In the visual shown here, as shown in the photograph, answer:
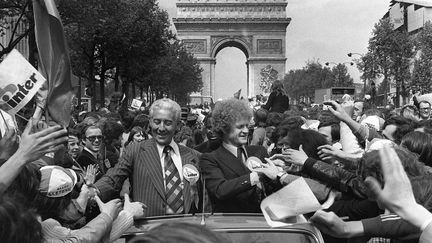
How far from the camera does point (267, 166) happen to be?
466cm

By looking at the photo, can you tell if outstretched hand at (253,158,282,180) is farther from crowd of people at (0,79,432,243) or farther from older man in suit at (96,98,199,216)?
older man in suit at (96,98,199,216)

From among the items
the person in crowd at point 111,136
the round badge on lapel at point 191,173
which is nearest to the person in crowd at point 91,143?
the person in crowd at point 111,136

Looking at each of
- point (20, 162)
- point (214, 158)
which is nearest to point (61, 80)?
point (214, 158)

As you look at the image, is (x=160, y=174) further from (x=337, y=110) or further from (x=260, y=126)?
(x=260, y=126)

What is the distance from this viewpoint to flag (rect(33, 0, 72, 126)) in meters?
5.24

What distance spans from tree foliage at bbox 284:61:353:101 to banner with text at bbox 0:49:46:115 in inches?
2951

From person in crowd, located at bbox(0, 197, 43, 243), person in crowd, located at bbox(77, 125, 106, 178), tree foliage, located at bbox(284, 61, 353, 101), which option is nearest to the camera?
person in crowd, located at bbox(0, 197, 43, 243)

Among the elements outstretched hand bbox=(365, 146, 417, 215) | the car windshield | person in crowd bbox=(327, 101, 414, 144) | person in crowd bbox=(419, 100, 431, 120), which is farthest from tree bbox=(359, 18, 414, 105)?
outstretched hand bbox=(365, 146, 417, 215)

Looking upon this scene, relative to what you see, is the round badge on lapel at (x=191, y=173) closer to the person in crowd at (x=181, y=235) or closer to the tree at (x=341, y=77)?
the person in crowd at (x=181, y=235)

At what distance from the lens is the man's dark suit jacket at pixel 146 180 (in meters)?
5.12

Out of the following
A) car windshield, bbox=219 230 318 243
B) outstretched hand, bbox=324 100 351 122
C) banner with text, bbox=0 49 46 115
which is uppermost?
banner with text, bbox=0 49 46 115

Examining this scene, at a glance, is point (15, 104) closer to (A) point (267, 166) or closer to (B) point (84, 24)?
(A) point (267, 166)

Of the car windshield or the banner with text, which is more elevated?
the banner with text

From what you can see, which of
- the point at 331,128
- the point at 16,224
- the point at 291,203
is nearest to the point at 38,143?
the point at 16,224
